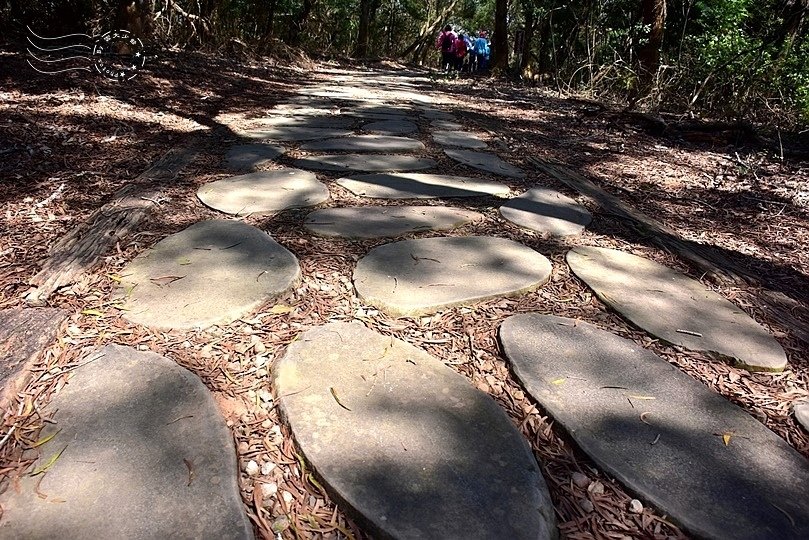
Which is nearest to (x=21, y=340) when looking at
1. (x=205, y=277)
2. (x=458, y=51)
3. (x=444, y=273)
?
(x=205, y=277)

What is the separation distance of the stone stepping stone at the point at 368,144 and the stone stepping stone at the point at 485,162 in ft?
0.83

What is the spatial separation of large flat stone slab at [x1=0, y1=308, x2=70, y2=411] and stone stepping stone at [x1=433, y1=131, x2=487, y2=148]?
2.53 metres

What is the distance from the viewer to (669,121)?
13.7ft

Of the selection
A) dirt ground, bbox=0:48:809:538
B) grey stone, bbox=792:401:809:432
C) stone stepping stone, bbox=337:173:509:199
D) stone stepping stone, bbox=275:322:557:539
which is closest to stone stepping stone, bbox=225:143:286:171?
dirt ground, bbox=0:48:809:538

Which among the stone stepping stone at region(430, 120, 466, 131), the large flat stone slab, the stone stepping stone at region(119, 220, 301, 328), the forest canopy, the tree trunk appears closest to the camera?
the large flat stone slab

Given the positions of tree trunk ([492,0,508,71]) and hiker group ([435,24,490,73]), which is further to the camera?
hiker group ([435,24,490,73])

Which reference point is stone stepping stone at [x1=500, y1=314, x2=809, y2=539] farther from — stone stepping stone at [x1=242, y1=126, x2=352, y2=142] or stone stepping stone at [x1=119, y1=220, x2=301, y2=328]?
stone stepping stone at [x1=242, y1=126, x2=352, y2=142]

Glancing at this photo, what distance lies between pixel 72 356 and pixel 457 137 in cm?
291

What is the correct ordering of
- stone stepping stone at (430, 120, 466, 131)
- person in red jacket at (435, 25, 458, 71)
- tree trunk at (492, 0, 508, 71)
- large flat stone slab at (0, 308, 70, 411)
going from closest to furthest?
large flat stone slab at (0, 308, 70, 411) → stone stepping stone at (430, 120, 466, 131) → tree trunk at (492, 0, 508, 71) → person in red jacket at (435, 25, 458, 71)

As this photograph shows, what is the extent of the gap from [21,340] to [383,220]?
1104mm

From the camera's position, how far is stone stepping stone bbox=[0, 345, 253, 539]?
2.16 feet

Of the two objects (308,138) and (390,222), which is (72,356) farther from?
(308,138)

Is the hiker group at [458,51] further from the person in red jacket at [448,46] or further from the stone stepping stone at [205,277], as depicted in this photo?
the stone stepping stone at [205,277]

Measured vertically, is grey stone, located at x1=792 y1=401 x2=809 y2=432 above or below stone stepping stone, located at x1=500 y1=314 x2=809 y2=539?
below
